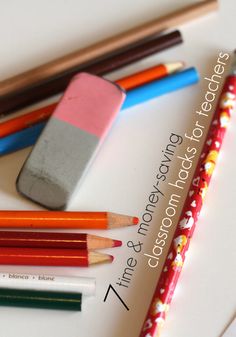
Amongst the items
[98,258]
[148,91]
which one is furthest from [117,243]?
[148,91]

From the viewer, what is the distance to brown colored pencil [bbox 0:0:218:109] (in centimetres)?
56

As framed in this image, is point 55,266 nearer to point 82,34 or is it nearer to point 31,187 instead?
point 31,187

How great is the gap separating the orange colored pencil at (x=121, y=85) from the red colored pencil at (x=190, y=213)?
66 millimetres

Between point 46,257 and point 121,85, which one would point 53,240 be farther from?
point 121,85

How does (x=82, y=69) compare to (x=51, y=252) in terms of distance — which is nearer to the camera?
(x=51, y=252)

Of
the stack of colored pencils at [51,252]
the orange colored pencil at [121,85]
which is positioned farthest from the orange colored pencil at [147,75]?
the stack of colored pencils at [51,252]

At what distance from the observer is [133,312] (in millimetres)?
469

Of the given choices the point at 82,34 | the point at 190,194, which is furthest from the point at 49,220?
the point at 82,34

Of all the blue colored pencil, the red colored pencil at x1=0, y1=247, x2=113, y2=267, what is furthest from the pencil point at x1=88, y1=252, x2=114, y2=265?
the blue colored pencil

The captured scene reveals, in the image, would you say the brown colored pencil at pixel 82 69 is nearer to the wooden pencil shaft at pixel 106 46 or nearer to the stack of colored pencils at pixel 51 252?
the wooden pencil shaft at pixel 106 46

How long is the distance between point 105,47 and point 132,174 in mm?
153

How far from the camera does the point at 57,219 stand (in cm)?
49

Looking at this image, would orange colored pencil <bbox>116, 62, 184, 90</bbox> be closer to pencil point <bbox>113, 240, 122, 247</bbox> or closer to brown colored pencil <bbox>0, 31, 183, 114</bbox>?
brown colored pencil <bbox>0, 31, 183, 114</bbox>

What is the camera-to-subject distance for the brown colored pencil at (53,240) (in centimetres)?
47
